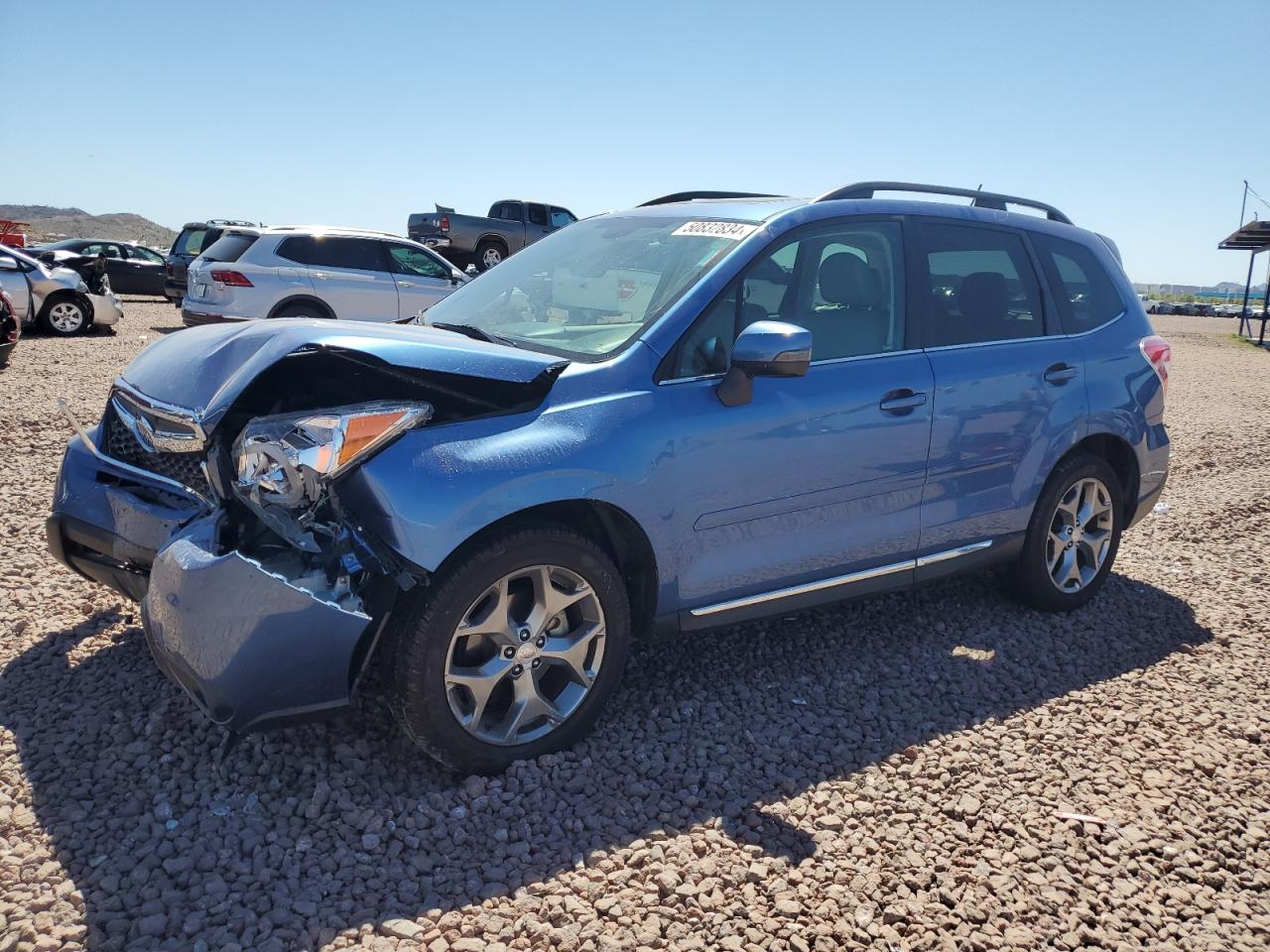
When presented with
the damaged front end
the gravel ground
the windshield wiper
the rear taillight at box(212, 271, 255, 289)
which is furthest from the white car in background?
the damaged front end

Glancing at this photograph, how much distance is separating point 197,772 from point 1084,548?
13.7ft

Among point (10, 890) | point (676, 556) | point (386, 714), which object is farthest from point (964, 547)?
point (10, 890)

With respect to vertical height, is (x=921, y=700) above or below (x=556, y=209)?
below

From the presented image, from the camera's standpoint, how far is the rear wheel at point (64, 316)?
15.5m

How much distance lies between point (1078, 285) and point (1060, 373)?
1.99ft

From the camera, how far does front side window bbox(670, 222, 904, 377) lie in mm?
3590

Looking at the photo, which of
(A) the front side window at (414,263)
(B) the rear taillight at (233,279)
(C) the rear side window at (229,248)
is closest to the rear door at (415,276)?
(A) the front side window at (414,263)

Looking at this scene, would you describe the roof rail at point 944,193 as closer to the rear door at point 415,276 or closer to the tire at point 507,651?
the tire at point 507,651

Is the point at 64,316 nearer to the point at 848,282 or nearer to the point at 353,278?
the point at 353,278

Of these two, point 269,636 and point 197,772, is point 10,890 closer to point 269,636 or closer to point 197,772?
point 197,772

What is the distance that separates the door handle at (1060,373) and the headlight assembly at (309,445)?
3.01m

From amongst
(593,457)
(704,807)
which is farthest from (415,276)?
(704,807)

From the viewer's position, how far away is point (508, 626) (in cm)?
313

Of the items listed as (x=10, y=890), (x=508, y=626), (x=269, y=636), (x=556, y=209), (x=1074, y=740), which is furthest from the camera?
(x=556, y=209)
